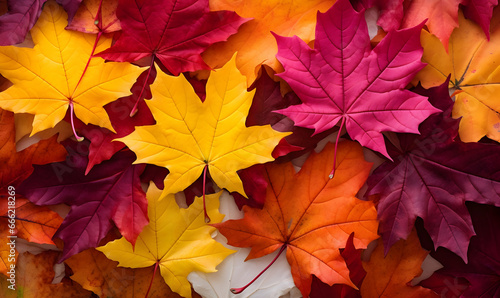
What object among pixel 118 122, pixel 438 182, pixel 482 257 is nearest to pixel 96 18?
pixel 118 122

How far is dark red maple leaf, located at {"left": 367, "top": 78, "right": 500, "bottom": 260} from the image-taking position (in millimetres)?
570

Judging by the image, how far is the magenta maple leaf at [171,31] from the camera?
562 millimetres

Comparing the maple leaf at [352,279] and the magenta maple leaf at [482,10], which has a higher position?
the magenta maple leaf at [482,10]

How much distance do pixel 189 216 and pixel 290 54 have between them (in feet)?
1.01

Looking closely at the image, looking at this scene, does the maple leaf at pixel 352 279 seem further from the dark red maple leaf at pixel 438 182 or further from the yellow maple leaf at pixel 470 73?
the yellow maple leaf at pixel 470 73

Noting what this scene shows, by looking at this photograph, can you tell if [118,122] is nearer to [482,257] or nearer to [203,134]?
[203,134]

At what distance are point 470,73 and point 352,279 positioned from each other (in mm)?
385

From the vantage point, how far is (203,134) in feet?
1.87

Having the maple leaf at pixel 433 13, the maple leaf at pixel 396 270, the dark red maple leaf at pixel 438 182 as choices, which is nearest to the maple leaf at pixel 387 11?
the maple leaf at pixel 433 13

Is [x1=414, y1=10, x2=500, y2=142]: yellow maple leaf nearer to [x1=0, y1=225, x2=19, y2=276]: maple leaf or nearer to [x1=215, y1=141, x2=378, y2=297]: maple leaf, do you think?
[x1=215, y1=141, x2=378, y2=297]: maple leaf

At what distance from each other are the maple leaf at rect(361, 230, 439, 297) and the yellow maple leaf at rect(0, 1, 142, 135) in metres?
0.49

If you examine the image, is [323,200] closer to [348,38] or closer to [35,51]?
[348,38]

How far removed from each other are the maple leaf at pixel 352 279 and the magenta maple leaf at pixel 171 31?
37 cm

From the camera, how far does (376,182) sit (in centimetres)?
59
